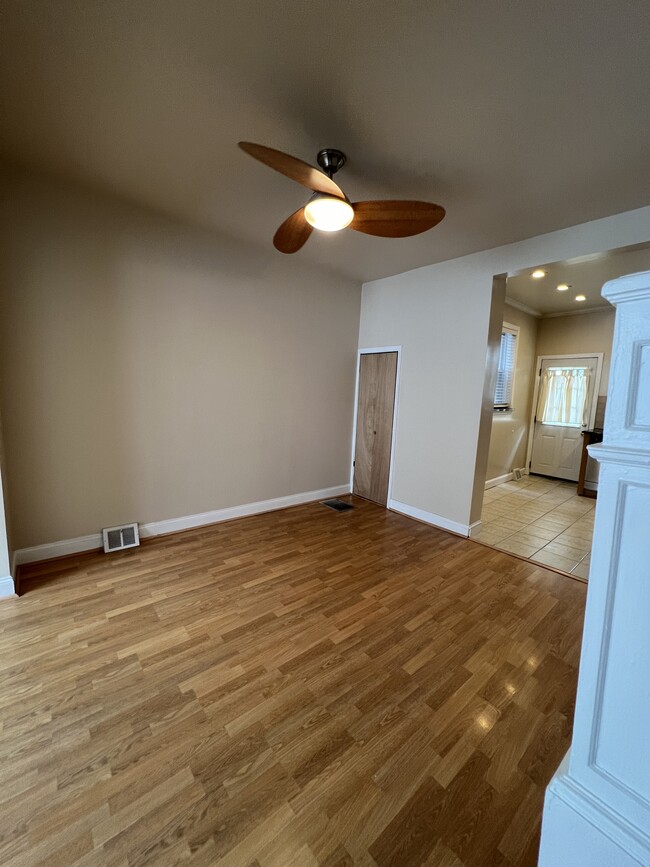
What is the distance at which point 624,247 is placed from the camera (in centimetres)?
238

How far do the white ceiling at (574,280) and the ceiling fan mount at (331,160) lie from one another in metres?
1.86

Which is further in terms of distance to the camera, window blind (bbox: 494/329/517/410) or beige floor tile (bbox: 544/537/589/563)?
window blind (bbox: 494/329/517/410)

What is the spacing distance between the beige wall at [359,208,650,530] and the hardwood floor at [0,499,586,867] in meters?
1.06

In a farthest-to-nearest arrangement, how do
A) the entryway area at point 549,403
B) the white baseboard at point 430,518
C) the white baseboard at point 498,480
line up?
the white baseboard at point 498,480 < the entryway area at point 549,403 < the white baseboard at point 430,518

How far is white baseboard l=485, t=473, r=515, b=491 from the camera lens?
5.06m

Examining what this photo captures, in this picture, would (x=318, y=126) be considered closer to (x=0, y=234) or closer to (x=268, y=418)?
(x=0, y=234)

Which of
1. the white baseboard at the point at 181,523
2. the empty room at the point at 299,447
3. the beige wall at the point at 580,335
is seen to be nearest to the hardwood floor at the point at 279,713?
the empty room at the point at 299,447

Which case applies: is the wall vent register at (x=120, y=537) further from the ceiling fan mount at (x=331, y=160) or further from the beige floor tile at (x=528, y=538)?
the beige floor tile at (x=528, y=538)

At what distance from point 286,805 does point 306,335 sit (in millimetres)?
3583

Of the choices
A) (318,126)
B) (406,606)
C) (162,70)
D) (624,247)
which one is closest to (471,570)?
(406,606)

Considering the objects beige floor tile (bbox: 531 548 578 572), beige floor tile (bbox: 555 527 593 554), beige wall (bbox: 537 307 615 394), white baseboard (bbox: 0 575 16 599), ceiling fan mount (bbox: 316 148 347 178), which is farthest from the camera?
beige wall (bbox: 537 307 615 394)

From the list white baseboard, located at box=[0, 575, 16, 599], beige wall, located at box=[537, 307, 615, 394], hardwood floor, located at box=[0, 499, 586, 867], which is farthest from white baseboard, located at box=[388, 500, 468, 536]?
beige wall, located at box=[537, 307, 615, 394]

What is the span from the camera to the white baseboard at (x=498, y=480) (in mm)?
5062

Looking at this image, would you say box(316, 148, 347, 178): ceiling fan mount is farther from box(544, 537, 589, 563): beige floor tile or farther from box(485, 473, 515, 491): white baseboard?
box(485, 473, 515, 491): white baseboard
